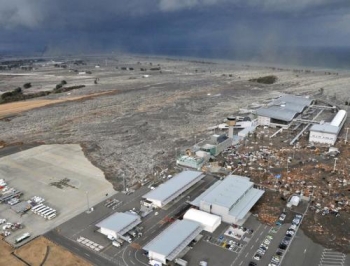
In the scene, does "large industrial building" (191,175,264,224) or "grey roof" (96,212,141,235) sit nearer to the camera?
"grey roof" (96,212,141,235)

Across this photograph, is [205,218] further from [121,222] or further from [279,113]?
[279,113]

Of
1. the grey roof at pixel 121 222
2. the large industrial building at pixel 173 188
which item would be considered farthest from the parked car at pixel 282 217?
the grey roof at pixel 121 222

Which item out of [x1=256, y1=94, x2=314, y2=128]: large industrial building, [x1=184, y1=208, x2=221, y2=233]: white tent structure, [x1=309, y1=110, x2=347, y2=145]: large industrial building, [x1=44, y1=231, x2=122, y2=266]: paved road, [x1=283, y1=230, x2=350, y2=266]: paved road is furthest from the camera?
[x1=256, y1=94, x2=314, y2=128]: large industrial building

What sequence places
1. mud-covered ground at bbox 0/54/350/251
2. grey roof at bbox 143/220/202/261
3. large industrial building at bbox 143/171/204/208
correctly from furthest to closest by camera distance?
mud-covered ground at bbox 0/54/350/251 < large industrial building at bbox 143/171/204/208 < grey roof at bbox 143/220/202/261

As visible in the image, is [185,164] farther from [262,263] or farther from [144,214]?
[262,263]

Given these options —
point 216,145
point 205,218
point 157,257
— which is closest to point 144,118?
point 216,145

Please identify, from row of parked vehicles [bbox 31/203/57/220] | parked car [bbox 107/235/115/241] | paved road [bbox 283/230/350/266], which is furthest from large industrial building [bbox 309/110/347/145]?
row of parked vehicles [bbox 31/203/57/220]

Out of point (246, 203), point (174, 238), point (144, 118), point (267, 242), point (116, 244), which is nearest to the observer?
point (174, 238)

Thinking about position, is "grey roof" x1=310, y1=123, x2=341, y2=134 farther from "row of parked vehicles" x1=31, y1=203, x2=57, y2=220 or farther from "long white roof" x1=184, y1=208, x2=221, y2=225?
"row of parked vehicles" x1=31, y1=203, x2=57, y2=220
